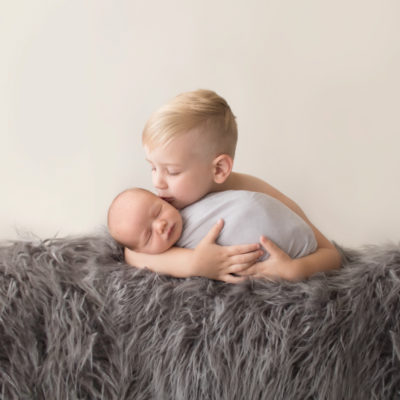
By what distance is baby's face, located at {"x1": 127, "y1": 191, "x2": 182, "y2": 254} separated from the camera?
49.2 inches

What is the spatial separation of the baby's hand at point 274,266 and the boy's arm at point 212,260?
0.02 m

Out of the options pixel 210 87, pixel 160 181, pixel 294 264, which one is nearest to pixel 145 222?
pixel 160 181

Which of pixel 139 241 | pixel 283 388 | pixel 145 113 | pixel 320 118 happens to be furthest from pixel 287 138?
pixel 283 388

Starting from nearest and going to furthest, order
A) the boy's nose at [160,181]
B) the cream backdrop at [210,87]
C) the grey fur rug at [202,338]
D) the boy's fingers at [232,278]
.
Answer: the grey fur rug at [202,338] < the boy's fingers at [232,278] < the boy's nose at [160,181] < the cream backdrop at [210,87]

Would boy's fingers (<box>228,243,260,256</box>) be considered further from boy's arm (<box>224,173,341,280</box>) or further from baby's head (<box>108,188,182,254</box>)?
baby's head (<box>108,188,182,254</box>)

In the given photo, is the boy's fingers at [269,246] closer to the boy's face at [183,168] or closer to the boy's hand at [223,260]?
the boy's hand at [223,260]

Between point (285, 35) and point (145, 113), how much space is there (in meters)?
0.65

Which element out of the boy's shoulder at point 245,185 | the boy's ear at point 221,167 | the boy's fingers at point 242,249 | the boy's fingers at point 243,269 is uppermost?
the boy's ear at point 221,167

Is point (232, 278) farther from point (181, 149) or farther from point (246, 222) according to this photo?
point (181, 149)

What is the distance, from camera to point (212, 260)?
48.0 inches

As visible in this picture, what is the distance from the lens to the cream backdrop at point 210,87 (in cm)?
216

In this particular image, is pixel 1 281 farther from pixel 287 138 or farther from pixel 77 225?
pixel 287 138

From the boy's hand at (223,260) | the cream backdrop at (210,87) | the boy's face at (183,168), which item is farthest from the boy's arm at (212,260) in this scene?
the cream backdrop at (210,87)

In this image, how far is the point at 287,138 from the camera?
220cm
